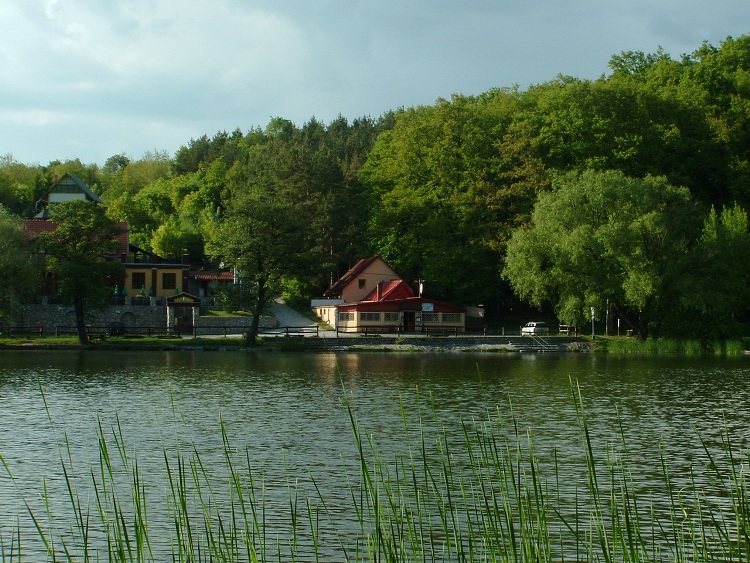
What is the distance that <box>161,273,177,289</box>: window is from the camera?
2634 inches

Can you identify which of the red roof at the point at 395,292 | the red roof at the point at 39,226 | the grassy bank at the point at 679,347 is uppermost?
the red roof at the point at 39,226

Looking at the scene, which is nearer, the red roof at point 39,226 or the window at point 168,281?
the red roof at point 39,226

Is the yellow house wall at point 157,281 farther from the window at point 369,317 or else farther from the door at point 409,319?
the door at point 409,319

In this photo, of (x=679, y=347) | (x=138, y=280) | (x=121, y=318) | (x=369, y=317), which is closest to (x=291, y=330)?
(x=369, y=317)

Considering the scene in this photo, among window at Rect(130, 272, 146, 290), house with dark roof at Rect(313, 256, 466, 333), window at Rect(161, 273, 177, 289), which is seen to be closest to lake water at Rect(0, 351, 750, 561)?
house with dark roof at Rect(313, 256, 466, 333)

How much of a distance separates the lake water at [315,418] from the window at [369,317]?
18.3 metres

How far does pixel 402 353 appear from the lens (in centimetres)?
5134

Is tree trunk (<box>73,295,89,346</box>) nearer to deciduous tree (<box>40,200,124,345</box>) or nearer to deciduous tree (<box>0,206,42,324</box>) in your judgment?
deciduous tree (<box>40,200,124,345</box>)

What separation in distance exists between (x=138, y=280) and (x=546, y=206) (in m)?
29.6

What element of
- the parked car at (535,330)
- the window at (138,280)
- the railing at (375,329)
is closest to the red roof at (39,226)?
the window at (138,280)

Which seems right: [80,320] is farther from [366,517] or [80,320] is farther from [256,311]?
[366,517]

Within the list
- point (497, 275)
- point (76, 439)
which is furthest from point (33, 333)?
point (76, 439)

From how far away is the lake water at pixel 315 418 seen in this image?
13.3 meters

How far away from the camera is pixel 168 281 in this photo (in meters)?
67.1
